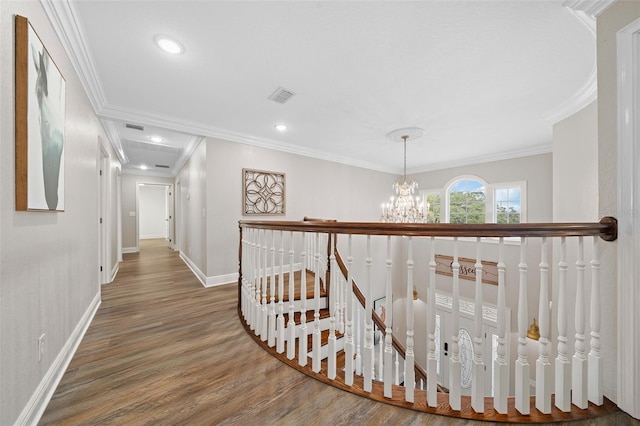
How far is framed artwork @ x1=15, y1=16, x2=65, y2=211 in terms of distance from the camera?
1.15 meters

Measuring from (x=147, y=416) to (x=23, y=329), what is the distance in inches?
30.0

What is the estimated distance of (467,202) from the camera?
227 inches

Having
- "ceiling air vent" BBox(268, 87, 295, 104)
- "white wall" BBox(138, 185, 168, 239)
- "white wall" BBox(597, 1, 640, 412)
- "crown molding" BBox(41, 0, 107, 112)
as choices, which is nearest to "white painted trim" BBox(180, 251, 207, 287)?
"crown molding" BBox(41, 0, 107, 112)

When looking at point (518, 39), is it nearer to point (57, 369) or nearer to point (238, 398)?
point (238, 398)

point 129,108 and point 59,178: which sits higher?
point 129,108

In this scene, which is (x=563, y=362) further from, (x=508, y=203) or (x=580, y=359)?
(x=508, y=203)

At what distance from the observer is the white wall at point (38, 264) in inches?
41.6

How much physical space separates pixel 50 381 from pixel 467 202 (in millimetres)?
6893

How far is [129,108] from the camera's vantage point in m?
3.05

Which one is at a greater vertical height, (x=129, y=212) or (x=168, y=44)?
(x=168, y=44)

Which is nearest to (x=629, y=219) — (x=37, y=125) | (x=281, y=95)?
(x=281, y=95)

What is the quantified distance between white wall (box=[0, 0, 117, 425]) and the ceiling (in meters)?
0.45

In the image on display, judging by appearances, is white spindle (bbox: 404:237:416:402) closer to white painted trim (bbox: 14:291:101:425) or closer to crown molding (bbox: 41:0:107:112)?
white painted trim (bbox: 14:291:101:425)

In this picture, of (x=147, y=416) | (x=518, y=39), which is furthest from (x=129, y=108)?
(x=518, y=39)
